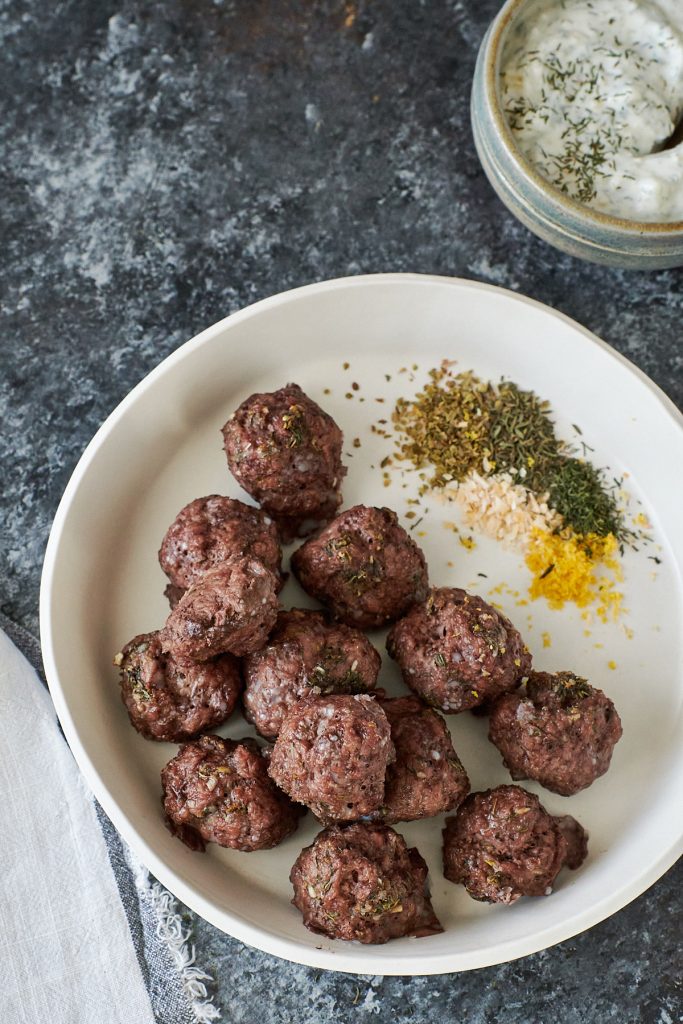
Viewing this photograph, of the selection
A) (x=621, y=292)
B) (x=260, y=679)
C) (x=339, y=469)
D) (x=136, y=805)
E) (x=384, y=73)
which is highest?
(x=384, y=73)

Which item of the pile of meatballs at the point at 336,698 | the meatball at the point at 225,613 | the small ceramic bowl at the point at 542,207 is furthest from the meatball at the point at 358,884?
the small ceramic bowl at the point at 542,207

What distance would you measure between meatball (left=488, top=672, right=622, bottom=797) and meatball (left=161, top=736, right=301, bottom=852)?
902mm

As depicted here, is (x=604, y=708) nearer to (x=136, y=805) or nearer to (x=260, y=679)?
(x=260, y=679)

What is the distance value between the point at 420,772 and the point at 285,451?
130 centimetres

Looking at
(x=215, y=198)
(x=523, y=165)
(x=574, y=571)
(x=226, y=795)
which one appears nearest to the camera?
(x=226, y=795)

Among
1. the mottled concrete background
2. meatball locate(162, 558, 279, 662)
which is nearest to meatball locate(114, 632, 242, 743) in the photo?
meatball locate(162, 558, 279, 662)

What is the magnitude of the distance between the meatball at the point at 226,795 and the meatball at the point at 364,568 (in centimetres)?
66

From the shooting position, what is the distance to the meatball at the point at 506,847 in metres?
3.57

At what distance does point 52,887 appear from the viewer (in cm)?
390

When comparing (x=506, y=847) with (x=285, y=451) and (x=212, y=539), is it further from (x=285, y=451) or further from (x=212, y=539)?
(x=285, y=451)

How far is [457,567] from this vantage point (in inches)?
160

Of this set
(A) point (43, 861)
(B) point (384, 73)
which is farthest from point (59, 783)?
(B) point (384, 73)

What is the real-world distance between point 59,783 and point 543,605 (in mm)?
2125

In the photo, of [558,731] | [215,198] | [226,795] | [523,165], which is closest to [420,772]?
[558,731]
